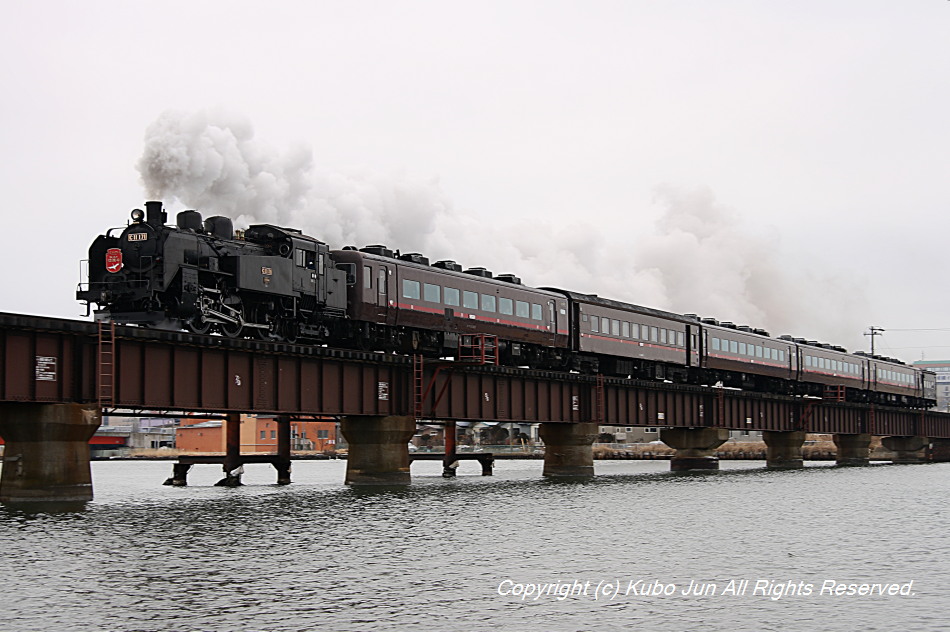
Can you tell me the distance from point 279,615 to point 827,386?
7242cm

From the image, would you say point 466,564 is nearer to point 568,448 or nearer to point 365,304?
point 365,304

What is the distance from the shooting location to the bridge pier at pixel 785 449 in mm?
80438

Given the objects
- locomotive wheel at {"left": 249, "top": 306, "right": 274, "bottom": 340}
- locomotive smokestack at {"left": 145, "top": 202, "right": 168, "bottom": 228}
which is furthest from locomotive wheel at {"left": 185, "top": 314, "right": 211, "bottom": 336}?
locomotive smokestack at {"left": 145, "top": 202, "right": 168, "bottom": 228}

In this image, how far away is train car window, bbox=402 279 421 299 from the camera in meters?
44.7

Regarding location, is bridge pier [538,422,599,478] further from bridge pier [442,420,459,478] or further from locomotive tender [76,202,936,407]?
bridge pier [442,420,459,478]

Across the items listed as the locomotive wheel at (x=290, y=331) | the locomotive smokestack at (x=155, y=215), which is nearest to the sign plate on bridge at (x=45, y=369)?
the locomotive smokestack at (x=155, y=215)

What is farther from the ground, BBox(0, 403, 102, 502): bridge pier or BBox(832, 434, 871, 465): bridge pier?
BBox(0, 403, 102, 502): bridge pier

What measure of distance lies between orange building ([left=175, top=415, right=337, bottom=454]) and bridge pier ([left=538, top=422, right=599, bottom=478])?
191 ft

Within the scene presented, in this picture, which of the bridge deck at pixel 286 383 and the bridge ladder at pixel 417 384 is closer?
the bridge deck at pixel 286 383

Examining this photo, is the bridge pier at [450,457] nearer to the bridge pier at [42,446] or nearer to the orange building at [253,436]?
the bridge pier at [42,446]

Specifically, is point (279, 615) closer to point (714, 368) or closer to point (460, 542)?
point (460, 542)

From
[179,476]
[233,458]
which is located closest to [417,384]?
[233,458]

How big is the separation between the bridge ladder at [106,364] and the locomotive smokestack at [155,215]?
404 centimetres

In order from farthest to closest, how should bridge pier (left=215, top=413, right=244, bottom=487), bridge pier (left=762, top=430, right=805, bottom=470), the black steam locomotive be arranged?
bridge pier (left=762, top=430, right=805, bottom=470)
bridge pier (left=215, top=413, right=244, bottom=487)
the black steam locomotive
